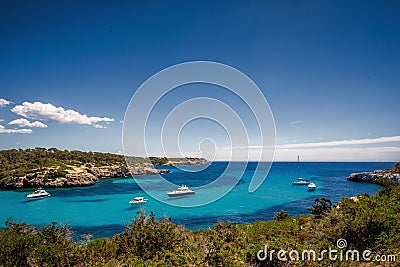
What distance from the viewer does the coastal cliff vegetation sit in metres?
56.8

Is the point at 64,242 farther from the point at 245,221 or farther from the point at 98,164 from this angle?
the point at 98,164

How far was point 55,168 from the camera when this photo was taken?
62.3 m

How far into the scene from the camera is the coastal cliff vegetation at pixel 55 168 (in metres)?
56.8

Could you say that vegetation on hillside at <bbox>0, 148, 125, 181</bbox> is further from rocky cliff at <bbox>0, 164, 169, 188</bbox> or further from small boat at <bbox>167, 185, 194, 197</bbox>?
small boat at <bbox>167, 185, 194, 197</bbox>

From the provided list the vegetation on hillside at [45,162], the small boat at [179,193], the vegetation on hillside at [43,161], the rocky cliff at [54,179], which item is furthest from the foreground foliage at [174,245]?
the vegetation on hillside at [43,161]

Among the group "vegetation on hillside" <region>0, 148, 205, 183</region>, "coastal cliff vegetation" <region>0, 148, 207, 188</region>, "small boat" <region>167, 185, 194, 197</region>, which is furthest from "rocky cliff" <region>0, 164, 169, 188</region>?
"small boat" <region>167, 185, 194, 197</region>

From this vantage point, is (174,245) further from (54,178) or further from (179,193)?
(54,178)

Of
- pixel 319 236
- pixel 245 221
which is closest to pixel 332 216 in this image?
pixel 319 236

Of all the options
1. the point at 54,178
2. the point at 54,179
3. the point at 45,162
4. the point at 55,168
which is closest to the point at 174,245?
the point at 54,179

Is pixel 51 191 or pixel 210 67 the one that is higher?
pixel 210 67

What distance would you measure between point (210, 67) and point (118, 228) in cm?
2070

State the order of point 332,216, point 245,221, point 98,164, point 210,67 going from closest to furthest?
1. point 210,67
2. point 332,216
3. point 245,221
4. point 98,164

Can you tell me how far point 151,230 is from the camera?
8539 mm

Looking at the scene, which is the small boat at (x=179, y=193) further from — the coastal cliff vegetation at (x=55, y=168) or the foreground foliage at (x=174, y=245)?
the foreground foliage at (x=174, y=245)
